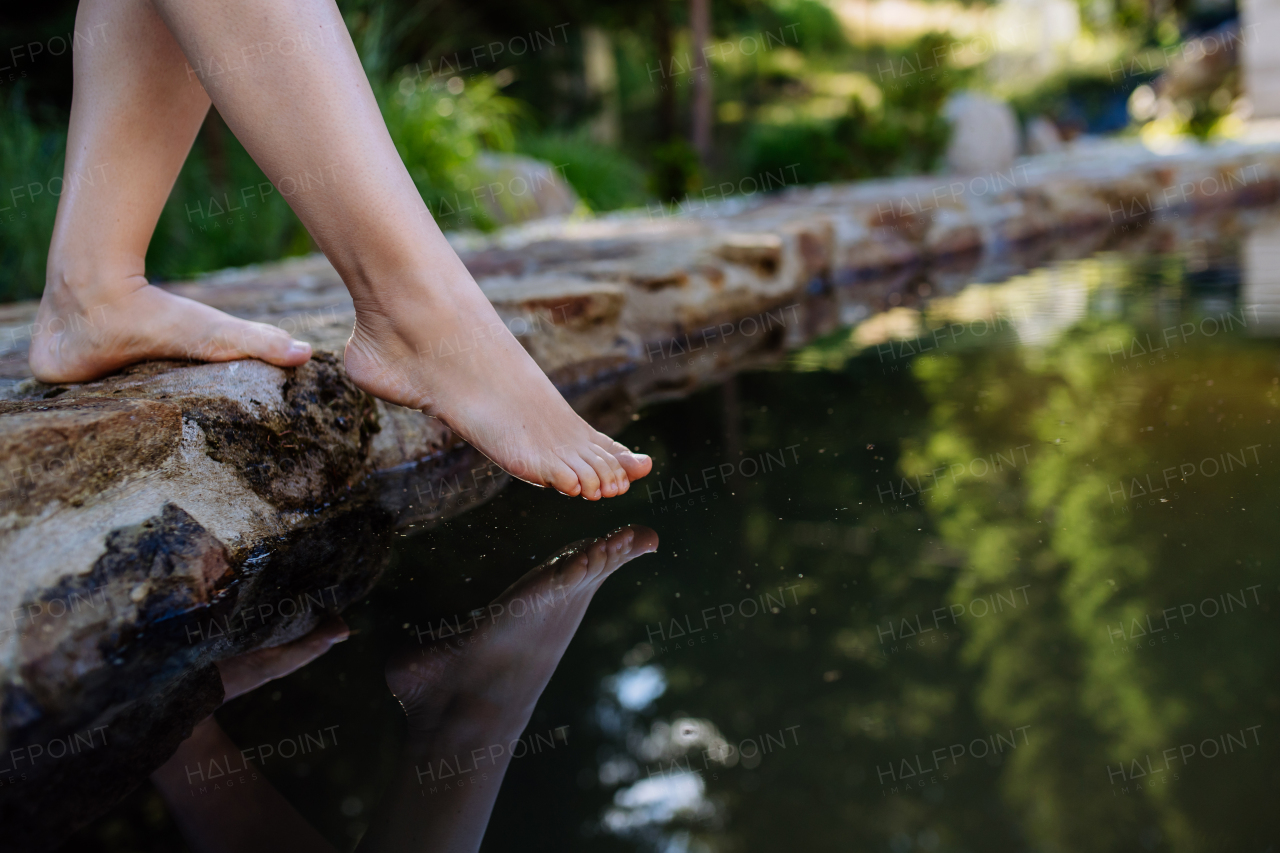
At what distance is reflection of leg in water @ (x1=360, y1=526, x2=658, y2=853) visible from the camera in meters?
0.68

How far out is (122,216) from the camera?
50.3 inches

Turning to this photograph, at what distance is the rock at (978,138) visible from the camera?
7.78 m

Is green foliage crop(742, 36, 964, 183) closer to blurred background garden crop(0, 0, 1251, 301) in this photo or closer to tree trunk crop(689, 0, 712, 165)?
blurred background garden crop(0, 0, 1251, 301)

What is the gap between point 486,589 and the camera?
3.43ft

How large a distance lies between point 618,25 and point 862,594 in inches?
363

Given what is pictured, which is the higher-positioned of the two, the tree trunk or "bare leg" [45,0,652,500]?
"bare leg" [45,0,652,500]

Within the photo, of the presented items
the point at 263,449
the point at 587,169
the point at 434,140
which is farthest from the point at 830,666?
the point at 587,169

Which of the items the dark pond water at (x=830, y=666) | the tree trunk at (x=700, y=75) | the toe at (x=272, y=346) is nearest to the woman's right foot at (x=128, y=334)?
the toe at (x=272, y=346)

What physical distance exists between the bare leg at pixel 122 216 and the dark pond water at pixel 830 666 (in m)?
0.51

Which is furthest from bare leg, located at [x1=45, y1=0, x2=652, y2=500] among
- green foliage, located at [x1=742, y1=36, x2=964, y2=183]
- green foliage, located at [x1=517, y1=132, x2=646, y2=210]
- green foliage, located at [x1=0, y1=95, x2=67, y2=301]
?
green foliage, located at [x1=742, y1=36, x2=964, y2=183]

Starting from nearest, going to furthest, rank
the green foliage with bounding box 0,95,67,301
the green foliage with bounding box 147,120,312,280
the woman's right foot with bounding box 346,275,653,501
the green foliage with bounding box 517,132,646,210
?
the woman's right foot with bounding box 346,275,653,501
the green foliage with bounding box 0,95,67,301
the green foliage with bounding box 147,120,312,280
the green foliage with bounding box 517,132,646,210

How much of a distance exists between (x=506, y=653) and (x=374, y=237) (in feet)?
1.74

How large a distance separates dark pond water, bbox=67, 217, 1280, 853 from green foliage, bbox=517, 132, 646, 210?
15.0ft

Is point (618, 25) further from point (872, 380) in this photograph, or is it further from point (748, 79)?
point (872, 380)
